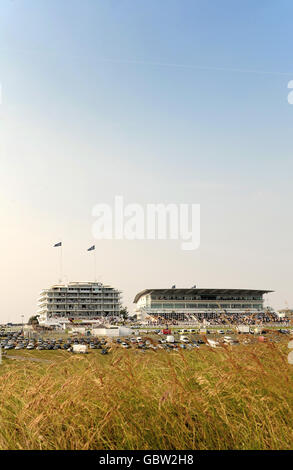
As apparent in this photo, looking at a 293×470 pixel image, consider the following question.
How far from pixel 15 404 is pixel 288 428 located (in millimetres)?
3656

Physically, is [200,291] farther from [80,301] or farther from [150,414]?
[150,414]

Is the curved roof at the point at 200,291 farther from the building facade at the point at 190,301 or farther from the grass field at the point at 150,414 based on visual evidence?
the grass field at the point at 150,414

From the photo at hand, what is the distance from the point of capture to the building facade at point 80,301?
157 m

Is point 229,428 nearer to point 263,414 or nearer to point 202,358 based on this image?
point 263,414

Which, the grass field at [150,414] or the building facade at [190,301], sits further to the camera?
the building facade at [190,301]

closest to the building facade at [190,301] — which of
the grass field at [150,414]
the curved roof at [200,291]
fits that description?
the curved roof at [200,291]

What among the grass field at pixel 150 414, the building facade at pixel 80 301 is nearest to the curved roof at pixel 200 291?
the building facade at pixel 80 301

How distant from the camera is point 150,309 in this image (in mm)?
159875

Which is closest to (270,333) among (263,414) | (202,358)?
(202,358)

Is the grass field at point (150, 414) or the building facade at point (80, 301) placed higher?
the grass field at point (150, 414)

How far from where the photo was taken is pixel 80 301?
15925 cm

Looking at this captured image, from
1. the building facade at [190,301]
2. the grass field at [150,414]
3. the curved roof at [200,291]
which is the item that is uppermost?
the grass field at [150,414]

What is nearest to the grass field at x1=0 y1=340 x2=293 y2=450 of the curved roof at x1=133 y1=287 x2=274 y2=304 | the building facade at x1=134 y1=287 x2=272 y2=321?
the building facade at x1=134 y1=287 x2=272 y2=321
